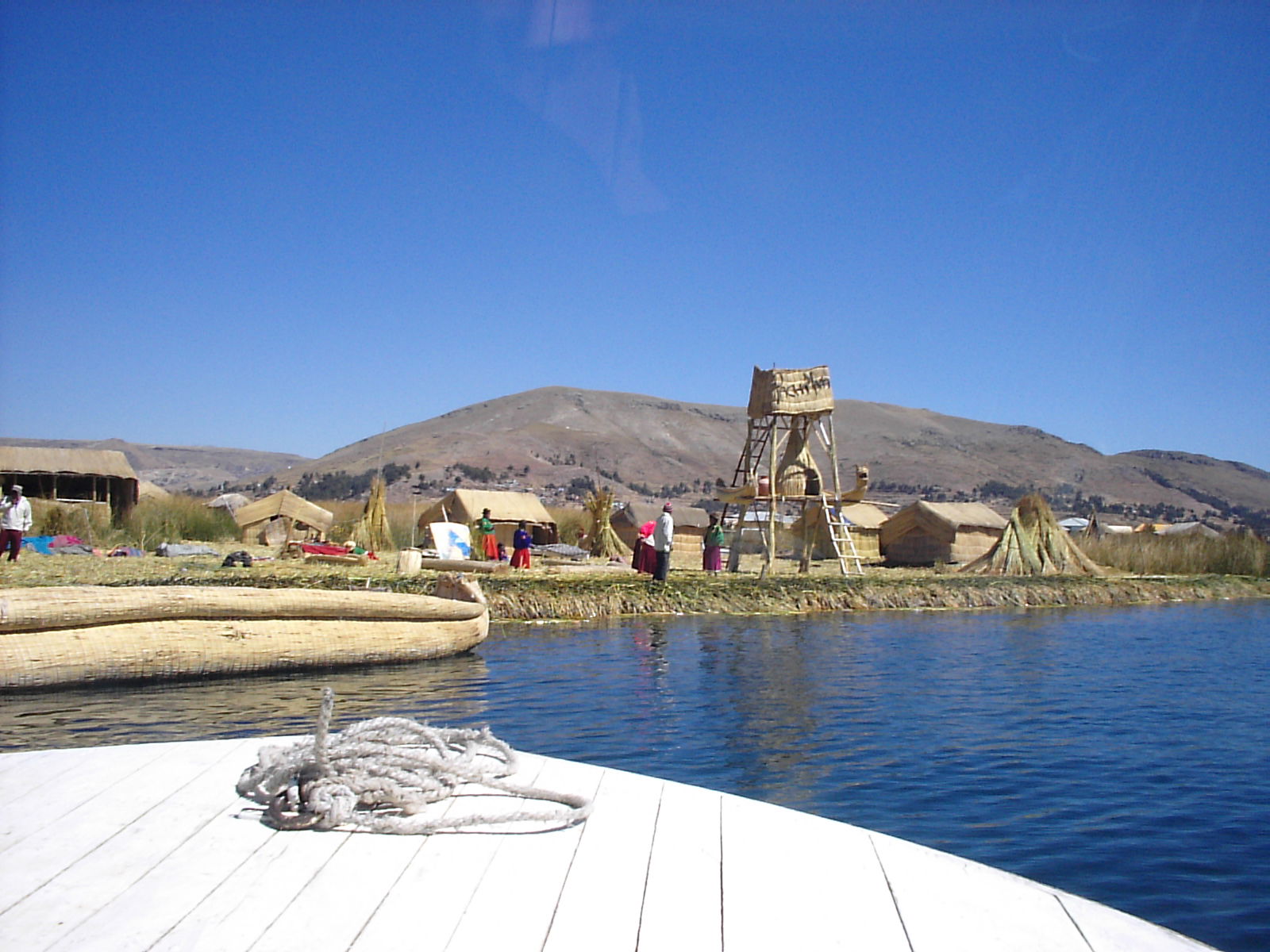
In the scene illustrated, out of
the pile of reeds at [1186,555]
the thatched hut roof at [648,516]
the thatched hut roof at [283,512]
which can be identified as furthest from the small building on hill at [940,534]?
the thatched hut roof at [283,512]

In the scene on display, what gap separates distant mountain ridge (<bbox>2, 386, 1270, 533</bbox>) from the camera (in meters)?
91.9

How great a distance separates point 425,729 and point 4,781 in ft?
5.15

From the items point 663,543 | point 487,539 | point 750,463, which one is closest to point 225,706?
point 663,543

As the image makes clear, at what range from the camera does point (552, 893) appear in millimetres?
2926

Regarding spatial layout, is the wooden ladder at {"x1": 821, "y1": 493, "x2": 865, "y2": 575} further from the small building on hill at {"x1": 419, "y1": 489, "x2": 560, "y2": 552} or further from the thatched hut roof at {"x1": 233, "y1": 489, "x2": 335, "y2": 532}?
the thatched hut roof at {"x1": 233, "y1": 489, "x2": 335, "y2": 532}

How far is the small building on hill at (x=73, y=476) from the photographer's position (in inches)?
1109

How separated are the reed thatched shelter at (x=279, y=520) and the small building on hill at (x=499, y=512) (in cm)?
307

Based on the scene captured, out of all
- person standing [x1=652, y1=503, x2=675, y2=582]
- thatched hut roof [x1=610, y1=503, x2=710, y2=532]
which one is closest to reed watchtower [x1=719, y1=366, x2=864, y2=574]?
person standing [x1=652, y1=503, x2=675, y2=582]

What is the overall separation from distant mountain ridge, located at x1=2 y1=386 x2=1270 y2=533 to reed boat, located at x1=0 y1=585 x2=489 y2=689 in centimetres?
6150

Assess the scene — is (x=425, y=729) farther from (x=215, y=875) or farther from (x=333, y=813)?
(x=215, y=875)

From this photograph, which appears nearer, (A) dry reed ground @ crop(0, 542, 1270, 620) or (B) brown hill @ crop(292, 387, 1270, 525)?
(A) dry reed ground @ crop(0, 542, 1270, 620)

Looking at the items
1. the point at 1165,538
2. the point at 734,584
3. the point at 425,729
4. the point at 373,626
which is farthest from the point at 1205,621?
the point at 425,729

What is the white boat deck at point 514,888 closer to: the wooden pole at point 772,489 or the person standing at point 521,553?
the person standing at point 521,553

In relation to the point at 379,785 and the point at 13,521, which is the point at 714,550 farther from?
the point at 379,785
